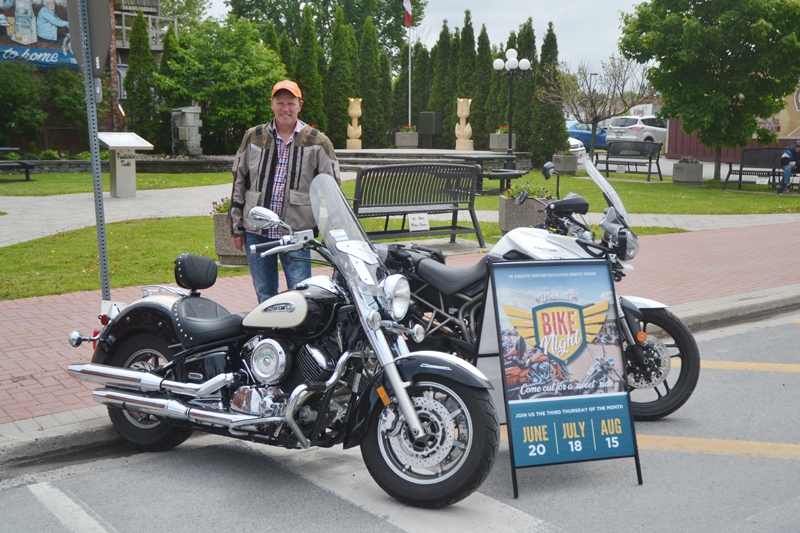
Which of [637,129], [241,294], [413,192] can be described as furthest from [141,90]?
[637,129]

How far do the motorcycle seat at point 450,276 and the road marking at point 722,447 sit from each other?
1389 mm

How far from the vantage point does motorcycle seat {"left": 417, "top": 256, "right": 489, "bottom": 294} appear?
14.7ft

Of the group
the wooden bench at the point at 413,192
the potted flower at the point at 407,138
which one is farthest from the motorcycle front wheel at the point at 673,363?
the potted flower at the point at 407,138

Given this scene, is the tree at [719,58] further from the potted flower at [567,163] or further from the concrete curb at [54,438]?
the concrete curb at [54,438]

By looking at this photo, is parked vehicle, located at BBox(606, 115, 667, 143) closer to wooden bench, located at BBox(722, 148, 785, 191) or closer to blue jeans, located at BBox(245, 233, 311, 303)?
wooden bench, located at BBox(722, 148, 785, 191)

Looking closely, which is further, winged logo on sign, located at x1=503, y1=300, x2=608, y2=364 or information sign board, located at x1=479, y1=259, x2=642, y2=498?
winged logo on sign, located at x1=503, y1=300, x2=608, y2=364

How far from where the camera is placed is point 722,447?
4.32 meters

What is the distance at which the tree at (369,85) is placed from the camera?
32.9 metres

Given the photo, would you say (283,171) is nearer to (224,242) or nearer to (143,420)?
(143,420)

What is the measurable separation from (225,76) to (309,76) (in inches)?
208

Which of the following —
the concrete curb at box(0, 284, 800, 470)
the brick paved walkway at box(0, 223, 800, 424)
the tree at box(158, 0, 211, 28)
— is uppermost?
the tree at box(158, 0, 211, 28)

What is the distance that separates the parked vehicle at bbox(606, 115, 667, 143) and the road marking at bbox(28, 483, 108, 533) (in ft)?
126

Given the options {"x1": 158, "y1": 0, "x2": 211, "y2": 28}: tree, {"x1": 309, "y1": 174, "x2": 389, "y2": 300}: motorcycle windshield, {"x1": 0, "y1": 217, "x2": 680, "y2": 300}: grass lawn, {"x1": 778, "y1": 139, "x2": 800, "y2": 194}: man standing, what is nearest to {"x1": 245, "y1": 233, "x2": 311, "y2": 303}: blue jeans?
{"x1": 309, "y1": 174, "x2": 389, "y2": 300}: motorcycle windshield

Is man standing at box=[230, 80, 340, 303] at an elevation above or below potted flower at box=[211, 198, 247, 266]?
above
